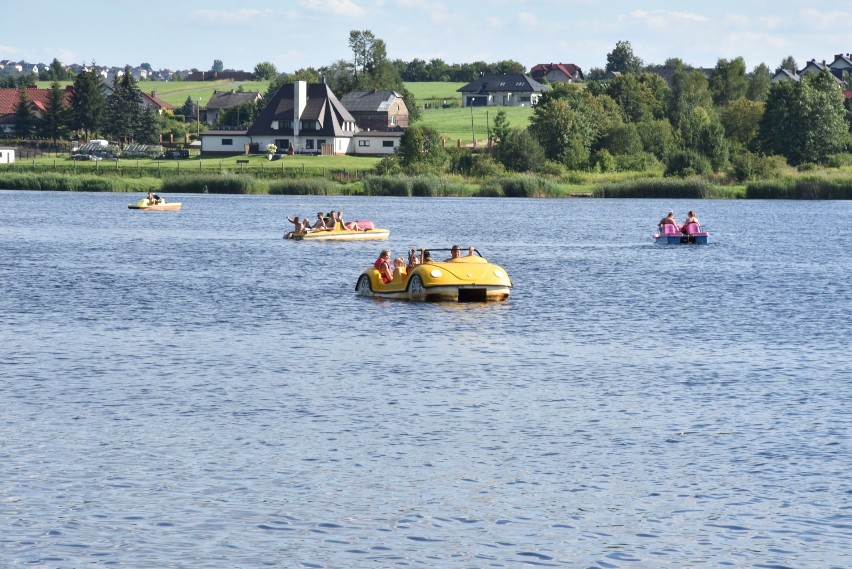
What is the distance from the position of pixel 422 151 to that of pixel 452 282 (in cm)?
10212

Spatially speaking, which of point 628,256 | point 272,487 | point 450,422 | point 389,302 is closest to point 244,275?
point 389,302

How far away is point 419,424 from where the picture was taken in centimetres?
2327

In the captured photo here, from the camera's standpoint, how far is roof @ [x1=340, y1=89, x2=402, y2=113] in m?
193

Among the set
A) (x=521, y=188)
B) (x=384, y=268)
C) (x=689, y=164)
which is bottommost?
(x=384, y=268)

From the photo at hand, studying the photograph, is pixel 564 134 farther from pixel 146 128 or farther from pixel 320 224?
pixel 320 224

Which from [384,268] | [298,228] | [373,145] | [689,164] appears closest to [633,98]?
[373,145]

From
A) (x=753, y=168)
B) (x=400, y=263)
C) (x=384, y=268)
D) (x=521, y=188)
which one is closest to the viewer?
(x=400, y=263)

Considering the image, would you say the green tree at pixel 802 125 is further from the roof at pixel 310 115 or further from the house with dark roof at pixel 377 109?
the house with dark roof at pixel 377 109

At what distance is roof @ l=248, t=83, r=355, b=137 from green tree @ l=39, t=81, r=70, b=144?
25240 mm

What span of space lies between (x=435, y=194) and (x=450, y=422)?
335 ft

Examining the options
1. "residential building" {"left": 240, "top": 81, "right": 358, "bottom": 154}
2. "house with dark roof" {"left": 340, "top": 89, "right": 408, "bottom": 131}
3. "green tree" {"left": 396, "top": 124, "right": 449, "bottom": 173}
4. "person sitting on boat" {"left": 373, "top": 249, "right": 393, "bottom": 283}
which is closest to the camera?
"person sitting on boat" {"left": 373, "top": 249, "right": 393, "bottom": 283}

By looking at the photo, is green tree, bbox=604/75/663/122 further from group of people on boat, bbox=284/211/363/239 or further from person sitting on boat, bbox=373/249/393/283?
person sitting on boat, bbox=373/249/393/283

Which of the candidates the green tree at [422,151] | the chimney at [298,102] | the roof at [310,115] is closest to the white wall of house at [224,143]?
the roof at [310,115]

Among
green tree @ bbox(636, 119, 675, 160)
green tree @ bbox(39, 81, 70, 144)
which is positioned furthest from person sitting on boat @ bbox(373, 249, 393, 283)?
green tree @ bbox(39, 81, 70, 144)
